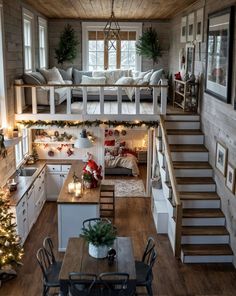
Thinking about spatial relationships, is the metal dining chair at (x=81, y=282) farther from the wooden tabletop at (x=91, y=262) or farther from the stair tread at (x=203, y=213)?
the stair tread at (x=203, y=213)

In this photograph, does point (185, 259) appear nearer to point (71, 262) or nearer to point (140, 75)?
point (71, 262)

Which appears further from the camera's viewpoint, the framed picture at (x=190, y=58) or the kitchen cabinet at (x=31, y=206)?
the framed picture at (x=190, y=58)

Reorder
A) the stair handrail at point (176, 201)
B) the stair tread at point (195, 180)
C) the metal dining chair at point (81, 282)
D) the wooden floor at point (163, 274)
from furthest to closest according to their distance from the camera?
the stair tread at point (195, 180) < the stair handrail at point (176, 201) < the wooden floor at point (163, 274) < the metal dining chair at point (81, 282)

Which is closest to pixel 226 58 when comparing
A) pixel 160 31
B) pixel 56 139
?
pixel 56 139

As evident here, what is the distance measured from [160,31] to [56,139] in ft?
15.3

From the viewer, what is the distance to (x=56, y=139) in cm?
1088

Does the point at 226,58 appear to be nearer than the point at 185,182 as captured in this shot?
Yes

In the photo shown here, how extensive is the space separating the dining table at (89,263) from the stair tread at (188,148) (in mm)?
3241

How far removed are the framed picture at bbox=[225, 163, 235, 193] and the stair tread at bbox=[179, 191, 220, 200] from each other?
704 mm

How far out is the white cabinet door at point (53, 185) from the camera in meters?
10.5

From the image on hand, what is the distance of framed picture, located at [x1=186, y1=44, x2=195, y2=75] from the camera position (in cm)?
986

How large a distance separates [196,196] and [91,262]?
3112mm

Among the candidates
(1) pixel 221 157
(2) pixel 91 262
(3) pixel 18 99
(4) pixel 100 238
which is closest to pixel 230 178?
(1) pixel 221 157

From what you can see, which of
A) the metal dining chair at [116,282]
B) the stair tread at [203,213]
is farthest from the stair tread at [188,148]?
the metal dining chair at [116,282]
